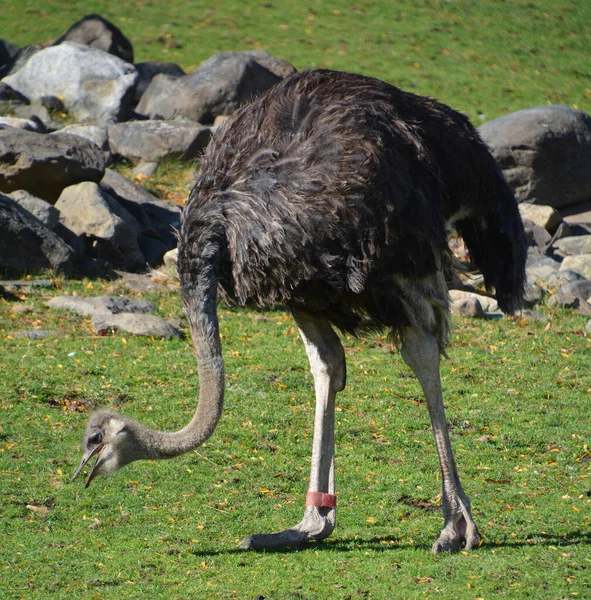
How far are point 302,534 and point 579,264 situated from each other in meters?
8.46

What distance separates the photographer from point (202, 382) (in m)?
4.92

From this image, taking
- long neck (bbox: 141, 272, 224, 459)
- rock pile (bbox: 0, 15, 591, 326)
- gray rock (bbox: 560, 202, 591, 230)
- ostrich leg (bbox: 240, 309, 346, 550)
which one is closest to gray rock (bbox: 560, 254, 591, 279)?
rock pile (bbox: 0, 15, 591, 326)

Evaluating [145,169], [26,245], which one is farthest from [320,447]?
[145,169]

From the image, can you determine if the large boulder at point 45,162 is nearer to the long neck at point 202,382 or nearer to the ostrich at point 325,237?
the ostrich at point 325,237

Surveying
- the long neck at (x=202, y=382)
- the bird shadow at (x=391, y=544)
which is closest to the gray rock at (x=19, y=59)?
the long neck at (x=202, y=382)

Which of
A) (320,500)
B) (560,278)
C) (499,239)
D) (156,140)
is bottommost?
(156,140)

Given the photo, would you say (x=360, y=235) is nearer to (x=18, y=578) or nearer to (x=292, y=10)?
(x=18, y=578)

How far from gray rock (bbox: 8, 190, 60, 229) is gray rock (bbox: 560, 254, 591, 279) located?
627 cm

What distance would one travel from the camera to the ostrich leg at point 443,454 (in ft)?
17.1

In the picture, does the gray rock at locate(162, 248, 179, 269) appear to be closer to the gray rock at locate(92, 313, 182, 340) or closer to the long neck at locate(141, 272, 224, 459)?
the gray rock at locate(92, 313, 182, 340)

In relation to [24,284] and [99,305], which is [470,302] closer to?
[99,305]

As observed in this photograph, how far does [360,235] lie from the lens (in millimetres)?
4906

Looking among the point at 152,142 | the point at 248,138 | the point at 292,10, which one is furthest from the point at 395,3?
the point at 248,138

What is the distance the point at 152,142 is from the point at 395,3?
14.8 m
